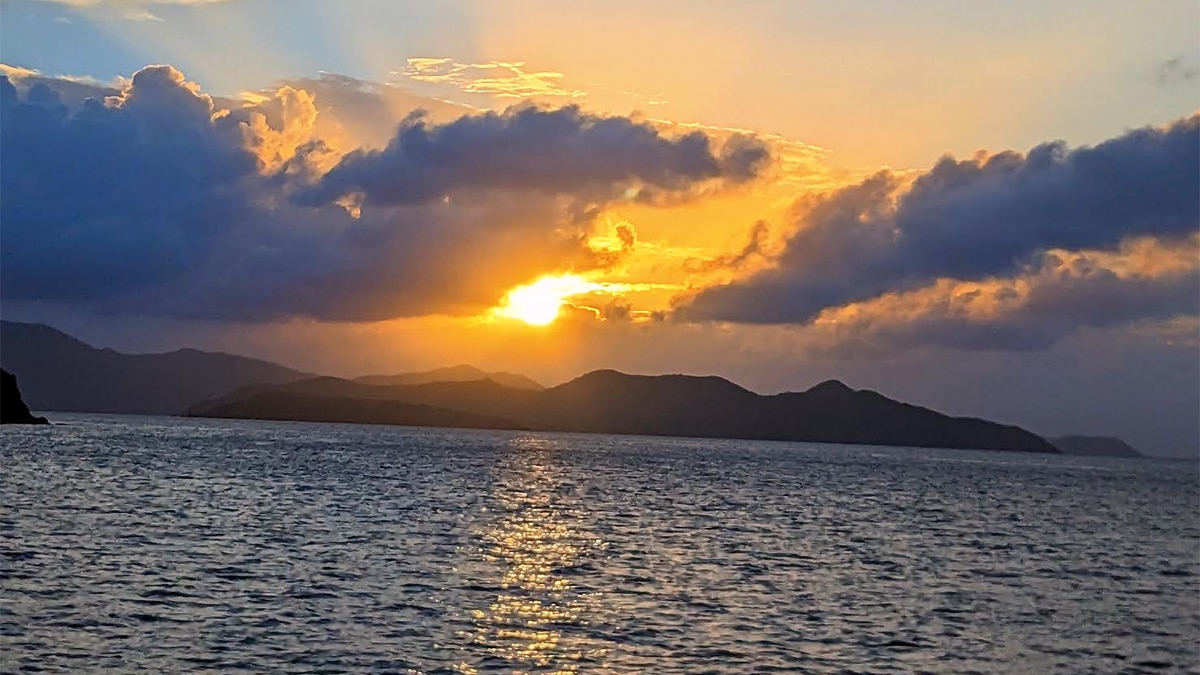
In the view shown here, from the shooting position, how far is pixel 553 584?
47.8 m

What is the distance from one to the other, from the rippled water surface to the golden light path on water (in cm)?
17

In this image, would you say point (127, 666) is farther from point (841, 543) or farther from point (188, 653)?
point (841, 543)

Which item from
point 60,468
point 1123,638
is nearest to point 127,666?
point 1123,638

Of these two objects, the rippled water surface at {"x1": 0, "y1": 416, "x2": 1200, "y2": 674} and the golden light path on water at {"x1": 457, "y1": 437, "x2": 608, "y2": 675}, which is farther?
the rippled water surface at {"x1": 0, "y1": 416, "x2": 1200, "y2": 674}

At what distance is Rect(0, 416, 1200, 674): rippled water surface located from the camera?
34.9 metres

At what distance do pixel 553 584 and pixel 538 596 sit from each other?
3.28m

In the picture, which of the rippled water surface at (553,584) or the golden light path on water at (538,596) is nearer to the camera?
the golden light path on water at (538,596)

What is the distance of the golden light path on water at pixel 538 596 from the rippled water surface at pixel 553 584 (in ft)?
0.57

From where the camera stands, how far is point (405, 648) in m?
35.0

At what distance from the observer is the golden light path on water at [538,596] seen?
34750mm

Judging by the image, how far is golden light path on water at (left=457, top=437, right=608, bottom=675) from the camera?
1368 inches

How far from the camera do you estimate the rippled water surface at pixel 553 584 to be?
34938 mm

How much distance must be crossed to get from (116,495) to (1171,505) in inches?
4615

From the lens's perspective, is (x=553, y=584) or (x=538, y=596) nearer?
(x=538, y=596)
